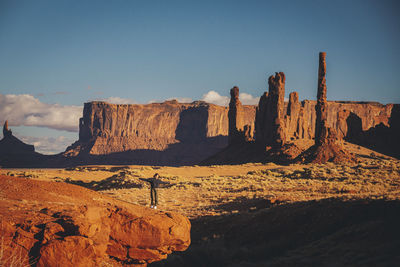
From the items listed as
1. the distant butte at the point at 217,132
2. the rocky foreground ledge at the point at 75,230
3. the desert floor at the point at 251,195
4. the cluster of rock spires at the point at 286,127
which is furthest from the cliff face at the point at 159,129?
the rocky foreground ledge at the point at 75,230

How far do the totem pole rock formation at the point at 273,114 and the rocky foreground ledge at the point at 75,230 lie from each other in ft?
180

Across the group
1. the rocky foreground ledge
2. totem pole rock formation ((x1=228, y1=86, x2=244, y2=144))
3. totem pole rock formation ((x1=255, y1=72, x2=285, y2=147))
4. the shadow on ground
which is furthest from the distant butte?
the rocky foreground ledge

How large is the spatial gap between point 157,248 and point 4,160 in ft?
417

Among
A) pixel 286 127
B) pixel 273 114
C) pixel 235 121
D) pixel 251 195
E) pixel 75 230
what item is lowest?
pixel 251 195

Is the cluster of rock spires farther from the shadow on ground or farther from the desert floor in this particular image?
the shadow on ground

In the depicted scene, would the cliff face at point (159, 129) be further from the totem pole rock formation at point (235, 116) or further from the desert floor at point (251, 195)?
the desert floor at point (251, 195)

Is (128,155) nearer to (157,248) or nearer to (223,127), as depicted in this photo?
(223,127)

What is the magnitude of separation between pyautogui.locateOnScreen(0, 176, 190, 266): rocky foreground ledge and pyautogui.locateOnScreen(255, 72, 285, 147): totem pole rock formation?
54997 millimetres

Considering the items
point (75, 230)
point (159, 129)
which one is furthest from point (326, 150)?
point (159, 129)

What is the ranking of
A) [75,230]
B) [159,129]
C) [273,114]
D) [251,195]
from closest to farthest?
[75,230] → [251,195] → [273,114] → [159,129]

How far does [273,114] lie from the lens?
222 ft

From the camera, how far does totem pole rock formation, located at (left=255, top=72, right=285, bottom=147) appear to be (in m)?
65.1

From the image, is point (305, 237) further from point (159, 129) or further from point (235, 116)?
point (159, 129)

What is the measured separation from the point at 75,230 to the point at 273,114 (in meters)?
62.2
